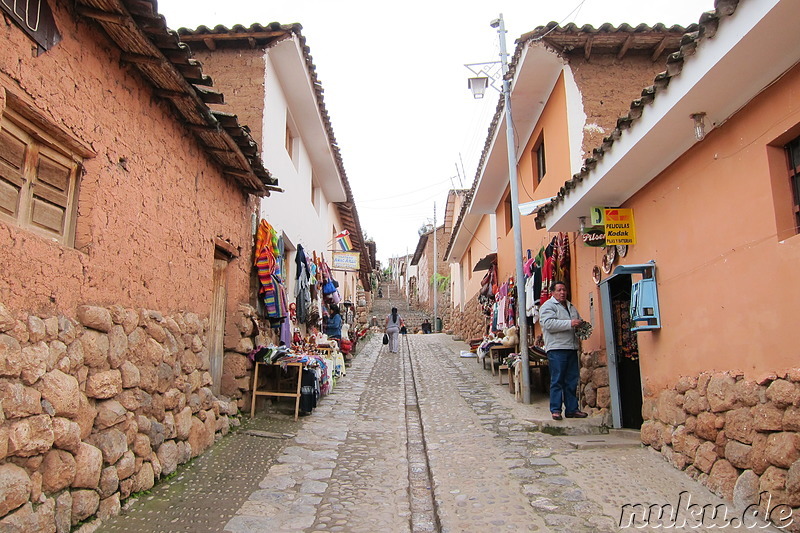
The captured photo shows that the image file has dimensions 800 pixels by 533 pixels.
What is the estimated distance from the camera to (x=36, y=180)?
360cm

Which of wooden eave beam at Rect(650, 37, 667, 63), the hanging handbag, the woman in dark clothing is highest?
wooden eave beam at Rect(650, 37, 667, 63)

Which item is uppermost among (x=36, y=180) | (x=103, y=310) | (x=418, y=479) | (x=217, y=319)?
(x=36, y=180)

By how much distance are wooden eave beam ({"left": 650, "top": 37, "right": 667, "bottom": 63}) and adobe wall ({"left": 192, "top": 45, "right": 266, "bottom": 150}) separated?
20.1ft

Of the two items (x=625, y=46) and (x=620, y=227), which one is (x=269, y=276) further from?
(x=625, y=46)

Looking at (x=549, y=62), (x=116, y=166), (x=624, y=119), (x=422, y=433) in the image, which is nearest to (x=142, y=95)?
(x=116, y=166)

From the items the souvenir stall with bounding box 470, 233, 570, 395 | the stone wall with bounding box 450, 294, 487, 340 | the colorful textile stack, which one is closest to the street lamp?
the souvenir stall with bounding box 470, 233, 570, 395

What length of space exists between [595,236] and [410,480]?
154 inches

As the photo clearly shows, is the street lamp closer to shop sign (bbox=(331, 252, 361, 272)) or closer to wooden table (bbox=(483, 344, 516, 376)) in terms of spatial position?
wooden table (bbox=(483, 344, 516, 376))

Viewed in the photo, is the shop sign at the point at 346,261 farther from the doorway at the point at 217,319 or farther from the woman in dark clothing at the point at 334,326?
the doorway at the point at 217,319

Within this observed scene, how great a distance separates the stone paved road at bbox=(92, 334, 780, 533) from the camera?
4066 mm

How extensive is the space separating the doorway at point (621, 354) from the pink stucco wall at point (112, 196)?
5000mm

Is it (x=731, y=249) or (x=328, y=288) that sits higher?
(x=328, y=288)

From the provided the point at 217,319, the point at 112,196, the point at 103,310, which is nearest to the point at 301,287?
the point at 217,319

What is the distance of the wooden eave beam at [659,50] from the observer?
8171mm
